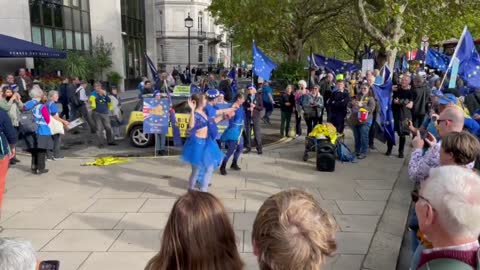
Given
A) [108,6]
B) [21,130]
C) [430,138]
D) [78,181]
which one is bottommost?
[78,181]

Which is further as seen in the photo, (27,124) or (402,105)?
(402,105)

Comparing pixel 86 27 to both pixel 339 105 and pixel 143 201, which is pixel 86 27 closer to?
pixel 339 105

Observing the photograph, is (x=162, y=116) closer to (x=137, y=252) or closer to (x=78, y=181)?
(x=78, y=181)

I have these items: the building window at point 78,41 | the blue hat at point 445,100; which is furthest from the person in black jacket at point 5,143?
the building window at point 78,41

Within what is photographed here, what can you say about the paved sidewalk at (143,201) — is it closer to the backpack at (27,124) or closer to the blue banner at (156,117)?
the blue banner at (156,117)

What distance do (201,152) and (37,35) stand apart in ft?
69.4

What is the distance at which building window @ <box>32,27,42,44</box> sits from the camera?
23438mm

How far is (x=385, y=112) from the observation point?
9.65 m

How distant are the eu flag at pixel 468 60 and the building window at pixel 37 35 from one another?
22.0 meters

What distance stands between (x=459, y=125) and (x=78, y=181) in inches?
252

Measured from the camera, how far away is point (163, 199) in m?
6.79

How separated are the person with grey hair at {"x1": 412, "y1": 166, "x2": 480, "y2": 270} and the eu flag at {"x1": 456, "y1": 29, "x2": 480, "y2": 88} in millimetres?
7237

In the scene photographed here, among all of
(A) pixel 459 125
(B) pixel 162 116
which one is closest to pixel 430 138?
(A) pixel 459 125

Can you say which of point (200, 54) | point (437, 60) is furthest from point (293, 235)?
point (200, 54)
